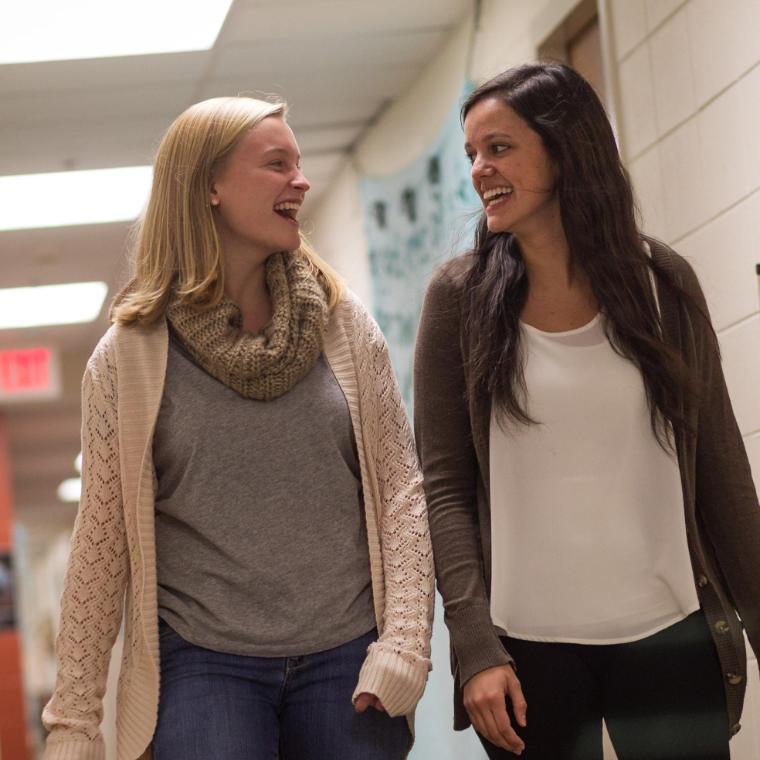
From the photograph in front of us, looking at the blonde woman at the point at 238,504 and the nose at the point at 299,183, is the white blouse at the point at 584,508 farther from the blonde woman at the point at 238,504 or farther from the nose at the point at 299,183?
the nose at the point at 299,183

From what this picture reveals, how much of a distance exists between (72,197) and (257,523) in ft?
12.7

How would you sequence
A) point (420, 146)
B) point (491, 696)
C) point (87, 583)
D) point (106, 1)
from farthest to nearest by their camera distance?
point (420, 146) → point (106, 1) → point (87, 583) → point (491, 696)

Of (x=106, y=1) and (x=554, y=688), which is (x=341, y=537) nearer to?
(x=554, y=688)

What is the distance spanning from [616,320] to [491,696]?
1.68 feet

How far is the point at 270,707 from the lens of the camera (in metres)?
1.64

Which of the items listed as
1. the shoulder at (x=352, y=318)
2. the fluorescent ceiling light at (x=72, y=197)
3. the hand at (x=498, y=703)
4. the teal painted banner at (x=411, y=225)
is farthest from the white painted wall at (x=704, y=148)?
the fluorescent ceiling light at (x=72, y=197)

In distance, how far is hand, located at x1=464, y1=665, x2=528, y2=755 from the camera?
1.62m

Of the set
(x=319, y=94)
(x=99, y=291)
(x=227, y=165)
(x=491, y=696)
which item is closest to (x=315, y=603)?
(x=491, y=696)

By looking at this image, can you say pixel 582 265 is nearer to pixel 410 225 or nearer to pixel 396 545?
pixel 396 545

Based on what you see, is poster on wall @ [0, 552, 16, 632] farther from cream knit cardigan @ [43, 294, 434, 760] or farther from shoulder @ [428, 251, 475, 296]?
shoulder @ [428, 251, 475, 296]

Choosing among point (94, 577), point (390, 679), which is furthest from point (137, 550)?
point (390, 679)

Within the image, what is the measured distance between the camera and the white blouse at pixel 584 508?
167 cm

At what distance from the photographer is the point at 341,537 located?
1719 millimetres

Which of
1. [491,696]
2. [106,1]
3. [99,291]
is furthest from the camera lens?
[99,291]
